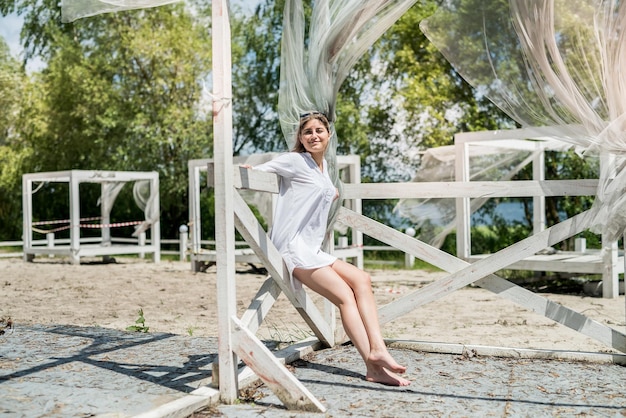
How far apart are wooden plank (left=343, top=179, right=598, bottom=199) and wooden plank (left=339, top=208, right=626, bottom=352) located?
0.18m

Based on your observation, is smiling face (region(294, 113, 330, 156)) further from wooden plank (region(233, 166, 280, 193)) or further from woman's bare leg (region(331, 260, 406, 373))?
woman's bare leg (region(331, 260, 406, 373))

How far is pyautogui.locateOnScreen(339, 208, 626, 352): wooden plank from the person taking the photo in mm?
4754

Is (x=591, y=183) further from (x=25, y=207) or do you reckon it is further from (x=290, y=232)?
(x=25, y=207)

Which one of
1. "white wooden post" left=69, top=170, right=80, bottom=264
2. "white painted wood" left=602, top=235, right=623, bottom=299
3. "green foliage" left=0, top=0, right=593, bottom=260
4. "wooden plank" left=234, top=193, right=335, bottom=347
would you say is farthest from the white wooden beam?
"green foliage" left=0, top=0, right=593, bottom=260

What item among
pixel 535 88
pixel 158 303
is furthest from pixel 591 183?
pixel 158 303

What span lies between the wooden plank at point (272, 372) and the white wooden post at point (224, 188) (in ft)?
0.19

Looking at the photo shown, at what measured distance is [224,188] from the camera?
3809mm

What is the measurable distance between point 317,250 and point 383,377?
83 centimetres

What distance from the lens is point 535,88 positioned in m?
4.59

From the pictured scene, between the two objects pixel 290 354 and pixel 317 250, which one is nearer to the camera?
pixel 317 250

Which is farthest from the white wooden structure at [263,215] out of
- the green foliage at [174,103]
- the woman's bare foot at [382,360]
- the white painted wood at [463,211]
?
the woman's bare foot at [382,360]

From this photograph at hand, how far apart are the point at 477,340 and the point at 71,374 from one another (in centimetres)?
375

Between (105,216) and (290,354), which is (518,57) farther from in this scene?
(105,216)

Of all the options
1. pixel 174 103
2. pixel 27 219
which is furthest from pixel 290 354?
pixel 174 103
